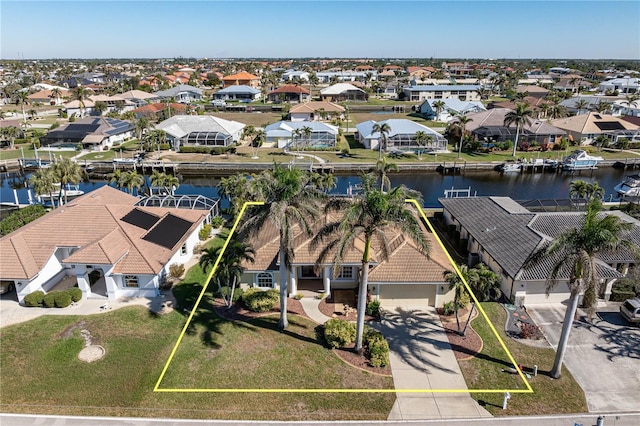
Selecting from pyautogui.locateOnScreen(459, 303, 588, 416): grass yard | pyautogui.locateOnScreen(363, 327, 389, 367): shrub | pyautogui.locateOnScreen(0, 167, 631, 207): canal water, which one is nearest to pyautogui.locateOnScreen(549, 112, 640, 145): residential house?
pyautogui.locateOnScreen(0, 167, 631, 207): canal water

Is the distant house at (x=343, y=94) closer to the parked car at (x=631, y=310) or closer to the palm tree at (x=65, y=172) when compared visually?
the palm tree at (x=65, y=172)

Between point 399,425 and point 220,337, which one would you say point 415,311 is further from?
point 220,337

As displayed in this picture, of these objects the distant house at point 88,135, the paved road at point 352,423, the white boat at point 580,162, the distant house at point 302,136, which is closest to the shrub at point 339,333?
the paved road at point 352,423

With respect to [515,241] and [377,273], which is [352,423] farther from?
[515,241]

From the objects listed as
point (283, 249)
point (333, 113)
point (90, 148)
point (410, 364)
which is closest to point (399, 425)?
point (410, 364)

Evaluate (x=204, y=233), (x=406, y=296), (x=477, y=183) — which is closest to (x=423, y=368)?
(x=406, y=296)
